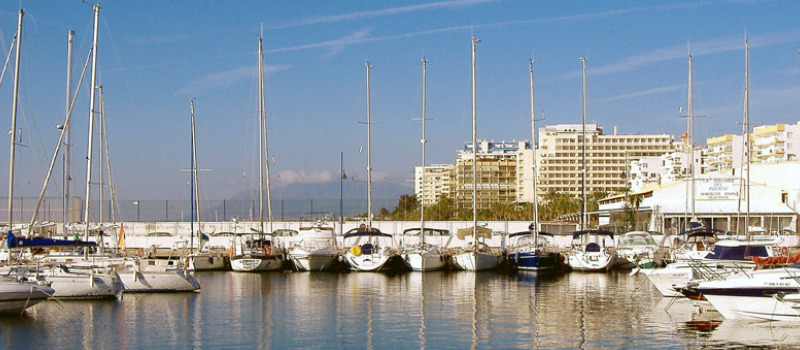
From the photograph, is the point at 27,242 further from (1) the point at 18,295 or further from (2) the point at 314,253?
(2) the point at 314,253

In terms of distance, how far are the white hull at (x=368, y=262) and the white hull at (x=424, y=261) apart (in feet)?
4.57

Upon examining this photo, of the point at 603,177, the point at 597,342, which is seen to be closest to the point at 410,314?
the point at 597,342

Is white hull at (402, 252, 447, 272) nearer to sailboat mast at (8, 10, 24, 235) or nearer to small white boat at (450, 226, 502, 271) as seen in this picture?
small white boat at (450, 226, 502, 271)

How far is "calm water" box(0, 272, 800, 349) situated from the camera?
2652 centimetres

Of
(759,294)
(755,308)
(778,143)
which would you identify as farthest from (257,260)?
(778,143)

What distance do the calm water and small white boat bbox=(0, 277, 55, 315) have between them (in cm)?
42

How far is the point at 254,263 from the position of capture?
56438 millimetres

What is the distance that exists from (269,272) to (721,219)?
4228 centimetres

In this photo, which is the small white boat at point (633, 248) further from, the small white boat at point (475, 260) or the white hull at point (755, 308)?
the white hull at point (755, 308)

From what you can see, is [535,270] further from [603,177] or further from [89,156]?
[603,177]

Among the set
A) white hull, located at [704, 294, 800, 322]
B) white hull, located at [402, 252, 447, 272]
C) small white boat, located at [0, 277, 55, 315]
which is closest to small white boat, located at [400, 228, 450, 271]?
white hull, located at [402, 252, 447, 272]

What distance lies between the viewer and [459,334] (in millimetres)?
28078

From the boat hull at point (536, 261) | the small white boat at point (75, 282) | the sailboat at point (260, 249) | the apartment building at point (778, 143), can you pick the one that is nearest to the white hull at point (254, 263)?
the sailboat at point (260, 249)

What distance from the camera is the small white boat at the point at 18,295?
1195 inches
